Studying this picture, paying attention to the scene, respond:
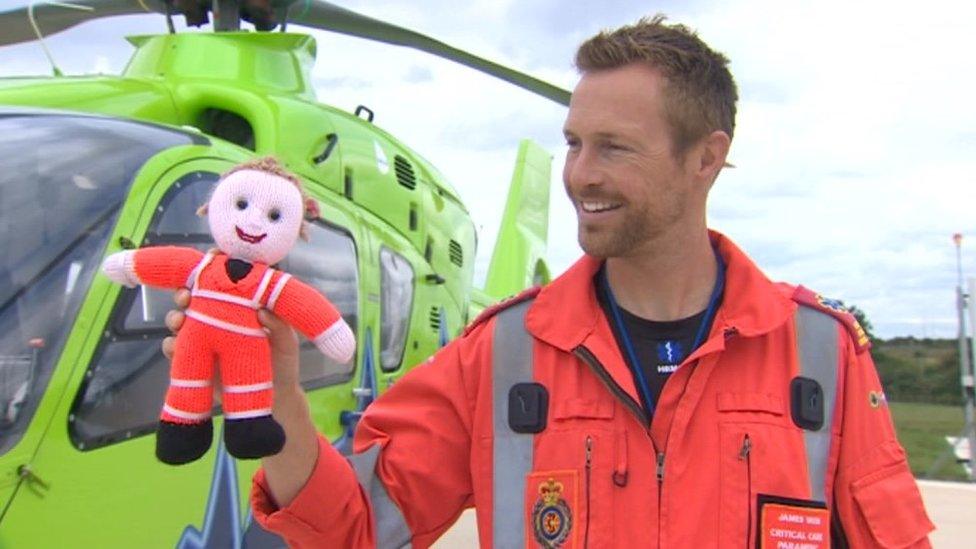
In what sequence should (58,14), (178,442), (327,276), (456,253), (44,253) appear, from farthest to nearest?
1. (456,253)
2. (58,14)
3. (327,276)
4. (44,253)
5. (178,442)

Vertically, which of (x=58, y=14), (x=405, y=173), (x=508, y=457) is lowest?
(x=508, y=457)

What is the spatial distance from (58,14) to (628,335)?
4876 mm

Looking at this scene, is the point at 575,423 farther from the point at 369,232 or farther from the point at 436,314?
the point at 436,314

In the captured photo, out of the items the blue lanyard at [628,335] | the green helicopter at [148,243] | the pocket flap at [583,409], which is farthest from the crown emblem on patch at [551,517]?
the green helicopter at [148,243]

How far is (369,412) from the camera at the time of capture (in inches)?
72.4

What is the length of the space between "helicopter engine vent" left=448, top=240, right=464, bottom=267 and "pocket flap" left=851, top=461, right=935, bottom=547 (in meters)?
4.24

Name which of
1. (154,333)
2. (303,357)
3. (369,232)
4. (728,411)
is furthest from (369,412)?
(369,232)

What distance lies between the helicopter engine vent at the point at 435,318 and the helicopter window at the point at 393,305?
1.18 ft

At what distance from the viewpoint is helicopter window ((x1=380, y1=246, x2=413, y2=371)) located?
4379mm

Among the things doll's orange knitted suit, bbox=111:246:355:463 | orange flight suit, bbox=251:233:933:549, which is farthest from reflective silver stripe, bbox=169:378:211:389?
orange flight suit, bbox=251:233:933:549

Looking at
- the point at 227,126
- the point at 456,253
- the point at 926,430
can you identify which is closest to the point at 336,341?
the point at 227,126

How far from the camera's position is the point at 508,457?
1.71 metres

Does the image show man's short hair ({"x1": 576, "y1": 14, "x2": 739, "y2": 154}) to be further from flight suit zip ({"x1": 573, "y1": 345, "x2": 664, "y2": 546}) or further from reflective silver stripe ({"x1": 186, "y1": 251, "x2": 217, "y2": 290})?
reflective silver stripe ({"x1": 186, "y1": 251, "x2": 217, "y2": 290})

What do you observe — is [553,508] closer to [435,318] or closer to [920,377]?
[435,318]
